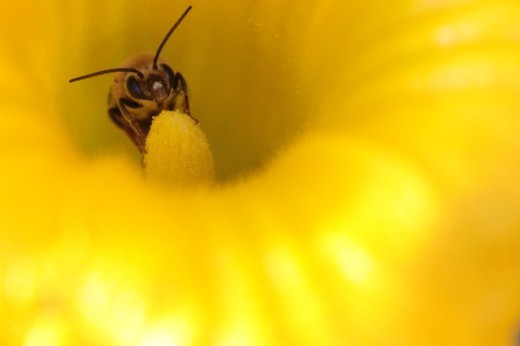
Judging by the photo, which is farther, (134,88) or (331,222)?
(134,88)

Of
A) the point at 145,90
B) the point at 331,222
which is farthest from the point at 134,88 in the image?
the point at 331,222

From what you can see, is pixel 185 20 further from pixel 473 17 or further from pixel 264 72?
pixel 473 17

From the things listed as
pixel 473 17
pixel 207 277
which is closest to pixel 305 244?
pixel 207 277

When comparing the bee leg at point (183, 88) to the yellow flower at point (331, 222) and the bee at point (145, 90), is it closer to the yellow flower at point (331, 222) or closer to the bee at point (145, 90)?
the bee at point (145, 90)

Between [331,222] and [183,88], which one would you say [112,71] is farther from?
[331,222]

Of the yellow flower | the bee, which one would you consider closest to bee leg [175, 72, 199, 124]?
the bee

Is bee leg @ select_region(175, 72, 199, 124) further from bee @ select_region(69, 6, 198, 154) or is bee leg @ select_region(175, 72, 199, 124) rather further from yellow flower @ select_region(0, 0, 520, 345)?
yellow flower @ select_region(0, 0, 520, 345)

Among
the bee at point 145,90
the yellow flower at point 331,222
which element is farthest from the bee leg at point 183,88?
the yellow flower at point 331,222
